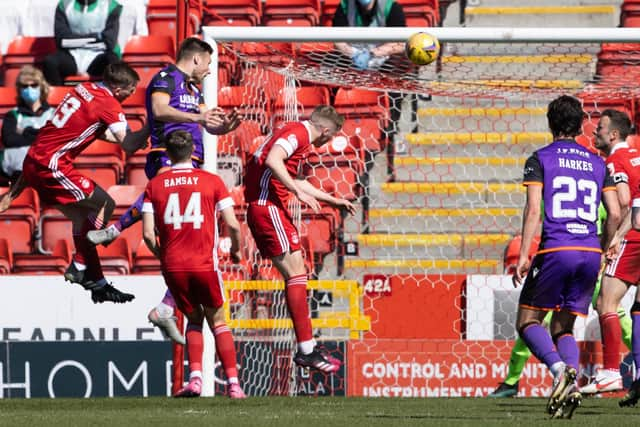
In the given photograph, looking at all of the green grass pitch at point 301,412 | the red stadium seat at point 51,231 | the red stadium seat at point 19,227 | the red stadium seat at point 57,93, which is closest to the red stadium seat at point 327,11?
the red stadium seat at point 57,93

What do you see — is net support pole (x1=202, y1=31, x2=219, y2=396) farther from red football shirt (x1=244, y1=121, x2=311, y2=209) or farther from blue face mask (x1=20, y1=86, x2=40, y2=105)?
blue face mask (x1=20, y1=86, x2=40, y2=105)

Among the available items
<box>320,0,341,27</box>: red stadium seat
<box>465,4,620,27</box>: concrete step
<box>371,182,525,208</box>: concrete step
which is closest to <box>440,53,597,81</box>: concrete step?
<box>371,182,525,208</box>: concrete step

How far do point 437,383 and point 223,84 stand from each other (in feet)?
10.9

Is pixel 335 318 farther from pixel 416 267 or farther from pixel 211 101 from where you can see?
pixel 211 101

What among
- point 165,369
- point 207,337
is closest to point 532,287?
point 207,337

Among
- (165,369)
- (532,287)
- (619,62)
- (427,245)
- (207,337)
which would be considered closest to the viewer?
(532,287)

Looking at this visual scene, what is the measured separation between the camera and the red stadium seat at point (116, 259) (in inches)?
436

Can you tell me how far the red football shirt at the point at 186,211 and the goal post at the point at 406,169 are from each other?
133 centimetres

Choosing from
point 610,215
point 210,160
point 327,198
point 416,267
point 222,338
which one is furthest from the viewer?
point 416,267

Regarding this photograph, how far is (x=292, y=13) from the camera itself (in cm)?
1378

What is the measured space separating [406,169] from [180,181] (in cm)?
431

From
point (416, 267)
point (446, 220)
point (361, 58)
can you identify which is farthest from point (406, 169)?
point (361, 58)

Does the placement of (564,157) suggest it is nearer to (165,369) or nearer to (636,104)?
(165,369)

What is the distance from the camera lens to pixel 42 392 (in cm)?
993
